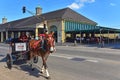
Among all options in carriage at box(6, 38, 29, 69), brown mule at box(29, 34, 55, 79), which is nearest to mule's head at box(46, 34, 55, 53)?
brown mule at box(29, 34, 55, 79)

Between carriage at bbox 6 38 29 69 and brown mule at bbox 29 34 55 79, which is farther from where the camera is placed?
carriage at bbox 6 38 29 69

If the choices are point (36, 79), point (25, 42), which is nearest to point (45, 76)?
point (36, 79)

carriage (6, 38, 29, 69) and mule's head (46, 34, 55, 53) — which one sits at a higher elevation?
mule's head (46, 34, 55, 53)

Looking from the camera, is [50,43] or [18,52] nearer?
[50,43]

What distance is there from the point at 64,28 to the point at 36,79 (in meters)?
43.3

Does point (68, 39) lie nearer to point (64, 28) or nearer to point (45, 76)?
point (64, 28)

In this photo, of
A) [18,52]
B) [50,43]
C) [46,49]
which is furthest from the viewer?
[18,52]

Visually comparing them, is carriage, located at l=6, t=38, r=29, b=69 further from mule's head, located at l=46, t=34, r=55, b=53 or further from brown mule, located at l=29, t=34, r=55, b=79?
mule's head, located at l=46, t=34, r=55, b=53

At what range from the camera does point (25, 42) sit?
11.9 metres

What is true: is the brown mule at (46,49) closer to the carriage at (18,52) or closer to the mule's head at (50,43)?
the mule's head at (50,43)

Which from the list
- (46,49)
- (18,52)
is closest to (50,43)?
(46,49)

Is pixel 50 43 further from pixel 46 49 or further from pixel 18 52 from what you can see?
pixel 18 52

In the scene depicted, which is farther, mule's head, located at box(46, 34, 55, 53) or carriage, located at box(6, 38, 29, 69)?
carriage, located at box(6, 38, 29, 69)

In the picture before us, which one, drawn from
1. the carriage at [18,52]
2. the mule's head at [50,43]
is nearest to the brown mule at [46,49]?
the mule's head at [50,43]
